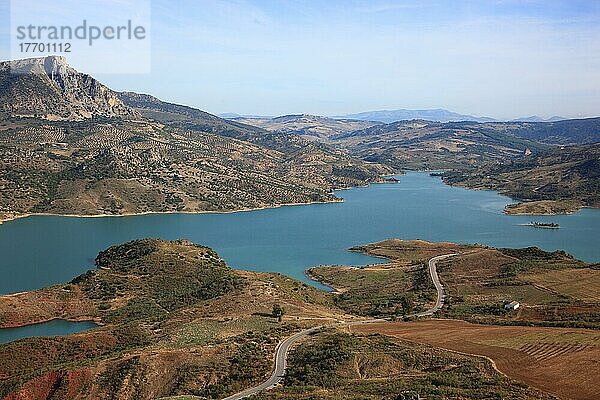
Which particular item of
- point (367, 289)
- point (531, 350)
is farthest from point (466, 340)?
point (367, 289)

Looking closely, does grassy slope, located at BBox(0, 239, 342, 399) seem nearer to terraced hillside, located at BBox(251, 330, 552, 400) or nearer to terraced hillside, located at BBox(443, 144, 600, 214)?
terraced hillside, located at BBox(251, 330, 552, 400)

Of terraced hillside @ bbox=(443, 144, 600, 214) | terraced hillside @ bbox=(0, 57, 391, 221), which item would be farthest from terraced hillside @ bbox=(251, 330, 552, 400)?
terraced hillside @ bbox=(443, 144, 600, 214)

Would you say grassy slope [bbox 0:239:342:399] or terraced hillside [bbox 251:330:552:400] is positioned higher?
terraced hillside [bbox 251:330:552:400]

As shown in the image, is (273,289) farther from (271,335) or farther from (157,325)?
(271,335)

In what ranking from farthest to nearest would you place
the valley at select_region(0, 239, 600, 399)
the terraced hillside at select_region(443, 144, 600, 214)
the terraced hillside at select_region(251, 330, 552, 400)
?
the terraced hillside at select_region(443, 144, 600, 214)
the valley at select_region(0, 239, 600, 399)
the terraced hillside at select_region(251, 330, 552, 400)

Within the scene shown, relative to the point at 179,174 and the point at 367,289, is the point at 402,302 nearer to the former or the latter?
the point at 367,289

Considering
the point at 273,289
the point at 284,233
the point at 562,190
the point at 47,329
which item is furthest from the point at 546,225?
the point at 47,329

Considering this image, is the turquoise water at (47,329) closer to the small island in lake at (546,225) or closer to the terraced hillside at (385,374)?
the terraced hillside at (385,374)
